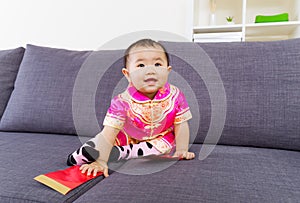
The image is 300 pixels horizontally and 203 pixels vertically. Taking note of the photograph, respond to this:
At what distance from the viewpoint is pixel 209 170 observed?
30.5 inches

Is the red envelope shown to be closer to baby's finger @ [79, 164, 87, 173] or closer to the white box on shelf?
baby's finger @ [79, 164, 87, 173]

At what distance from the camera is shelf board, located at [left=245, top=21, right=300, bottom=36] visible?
174 cm

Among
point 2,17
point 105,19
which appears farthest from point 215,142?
point 2,17

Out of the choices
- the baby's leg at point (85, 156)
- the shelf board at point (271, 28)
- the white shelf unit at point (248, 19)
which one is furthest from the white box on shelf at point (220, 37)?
the baby's leg at point (85, 156)

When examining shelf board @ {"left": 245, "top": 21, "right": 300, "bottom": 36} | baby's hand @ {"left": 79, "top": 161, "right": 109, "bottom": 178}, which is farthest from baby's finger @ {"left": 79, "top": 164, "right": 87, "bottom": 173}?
shelf board @ {"left": 245, "top": 21, "right": 300, "bottom": 36}

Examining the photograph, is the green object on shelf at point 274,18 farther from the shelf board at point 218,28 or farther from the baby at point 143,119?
the baby at point 143,119

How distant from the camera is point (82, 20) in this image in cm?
201

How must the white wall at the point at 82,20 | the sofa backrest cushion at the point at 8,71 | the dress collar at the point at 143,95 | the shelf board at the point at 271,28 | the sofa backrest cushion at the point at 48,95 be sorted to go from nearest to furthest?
the dress collar at the point at 143,95, the sofa backrest cushion at the point at 48,95, the sofa backrest cushion at the point at 8,71, the shelf board at the point at 271,28, the white wall at the point at 82,20

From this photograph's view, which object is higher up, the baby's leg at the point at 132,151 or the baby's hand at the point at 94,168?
the baby's leg at the point at 132,151

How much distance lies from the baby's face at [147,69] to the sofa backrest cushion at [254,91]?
0.26 meters

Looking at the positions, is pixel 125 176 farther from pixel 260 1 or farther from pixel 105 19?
pixel 260 1

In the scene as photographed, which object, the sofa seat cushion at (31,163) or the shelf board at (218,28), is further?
the shelf board at (218,28)

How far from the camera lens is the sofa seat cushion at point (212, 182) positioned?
2.03ft

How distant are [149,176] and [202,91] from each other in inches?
17.9
